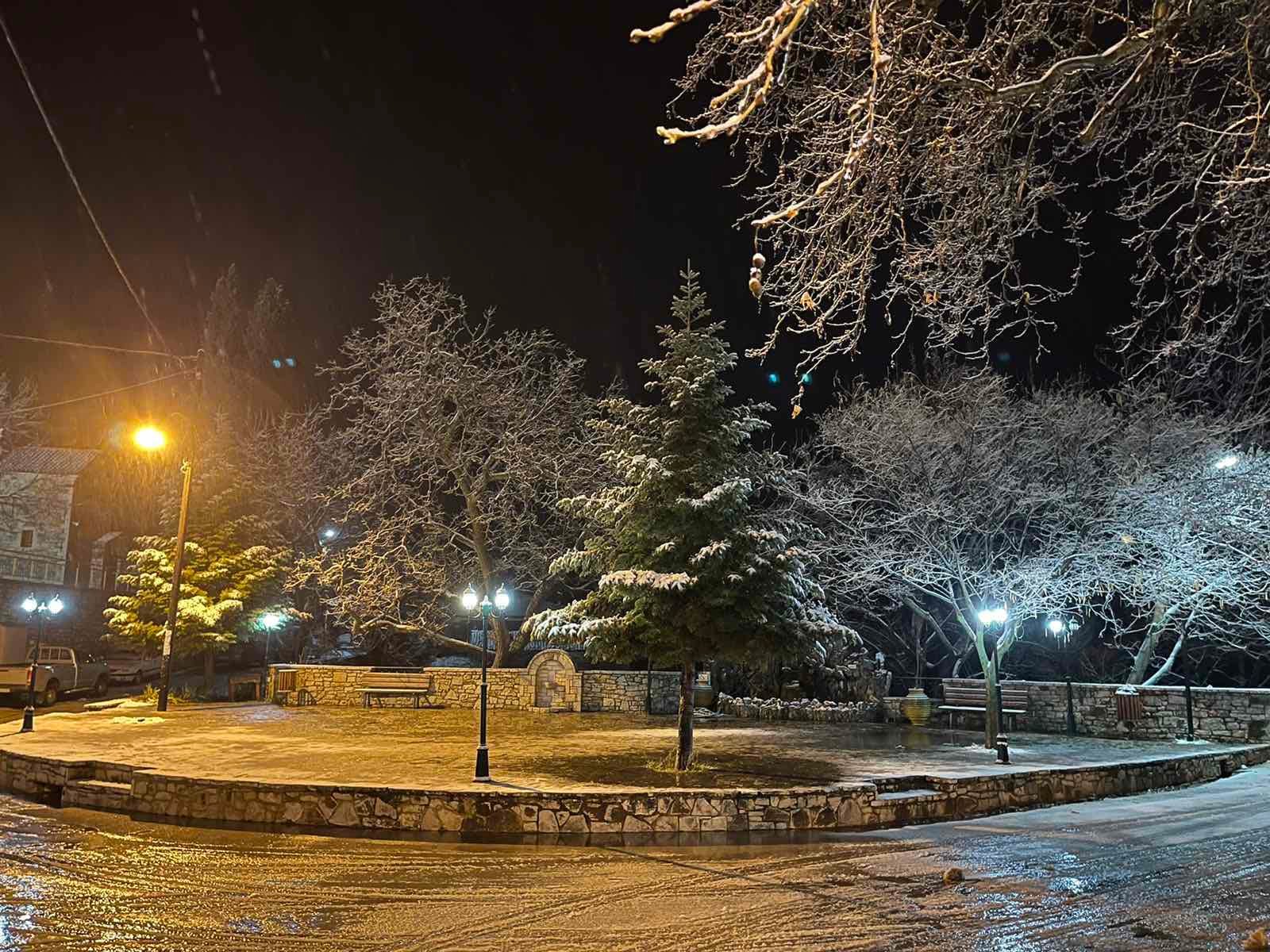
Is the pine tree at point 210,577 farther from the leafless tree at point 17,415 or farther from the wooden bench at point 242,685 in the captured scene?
the leafless tree at point 17,415

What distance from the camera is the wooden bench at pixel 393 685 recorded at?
2478cm

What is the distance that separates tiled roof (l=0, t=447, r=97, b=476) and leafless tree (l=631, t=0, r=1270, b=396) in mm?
43114

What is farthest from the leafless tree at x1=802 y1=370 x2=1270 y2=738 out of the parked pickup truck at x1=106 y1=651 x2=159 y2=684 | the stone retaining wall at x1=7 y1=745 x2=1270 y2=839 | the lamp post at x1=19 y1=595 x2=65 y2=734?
the parked pickup truck at x1=106 y1=651 x2=159 y2=684

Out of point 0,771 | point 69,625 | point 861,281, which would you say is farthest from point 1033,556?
point 69,625

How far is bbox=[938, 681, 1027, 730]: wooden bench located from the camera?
70.0 feet

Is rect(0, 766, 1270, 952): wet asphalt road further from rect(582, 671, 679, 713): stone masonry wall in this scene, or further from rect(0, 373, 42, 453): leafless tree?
rect(0, 373, 42, 453): leafless tree

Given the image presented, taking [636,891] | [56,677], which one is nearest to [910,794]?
[636,891]

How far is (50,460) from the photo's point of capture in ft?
137

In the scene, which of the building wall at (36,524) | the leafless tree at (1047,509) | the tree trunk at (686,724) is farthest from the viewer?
the building wall at (36,524)

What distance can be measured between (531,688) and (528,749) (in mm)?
8564

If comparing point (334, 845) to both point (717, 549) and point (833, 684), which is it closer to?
point (717, 549)

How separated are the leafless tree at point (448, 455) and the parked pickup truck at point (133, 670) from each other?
1109cm

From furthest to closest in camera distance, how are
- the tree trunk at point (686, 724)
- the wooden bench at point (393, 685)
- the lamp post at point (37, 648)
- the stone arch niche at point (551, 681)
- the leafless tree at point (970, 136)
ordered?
the wooden bench at point (393, 685) → the stone arch niche at point (551, 681) → the lamp post at point (37, 648) → the tree trunk at point (686, 724) → the leafless tree at point (970, 136)

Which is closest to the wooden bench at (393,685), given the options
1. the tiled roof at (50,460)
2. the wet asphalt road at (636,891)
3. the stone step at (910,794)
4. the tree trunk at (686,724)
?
the tree trunk at (686,724)
